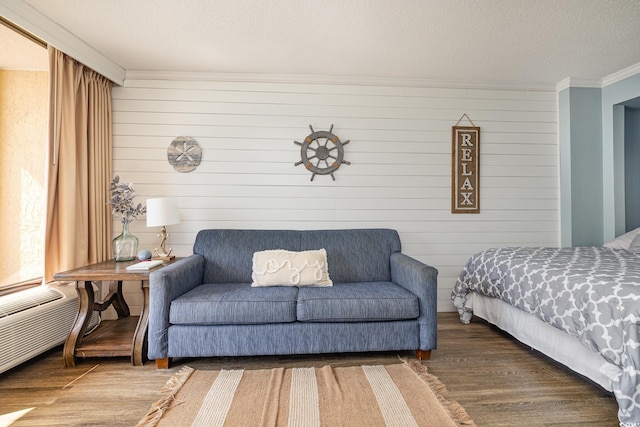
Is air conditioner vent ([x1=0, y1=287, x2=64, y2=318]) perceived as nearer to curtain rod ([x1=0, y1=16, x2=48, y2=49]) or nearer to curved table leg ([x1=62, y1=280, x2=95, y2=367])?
curved table leg ([x1=62, y1=280, x2=95, y2=367])

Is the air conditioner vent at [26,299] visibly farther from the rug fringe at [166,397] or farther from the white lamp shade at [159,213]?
the rug fringe at [166,397]

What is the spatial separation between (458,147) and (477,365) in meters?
2.09

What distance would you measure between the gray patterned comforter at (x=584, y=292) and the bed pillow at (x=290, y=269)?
1.36m

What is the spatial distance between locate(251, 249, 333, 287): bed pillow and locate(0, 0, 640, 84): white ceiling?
1704 millimetres

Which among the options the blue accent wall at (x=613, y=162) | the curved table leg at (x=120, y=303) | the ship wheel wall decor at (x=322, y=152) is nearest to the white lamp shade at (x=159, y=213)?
the curved table leg at (x=120, y=303)

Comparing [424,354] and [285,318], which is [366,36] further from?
[424,354]

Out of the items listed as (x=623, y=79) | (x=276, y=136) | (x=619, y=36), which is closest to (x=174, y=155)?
(x=276, y=136)

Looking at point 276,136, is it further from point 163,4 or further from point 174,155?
point 163,4

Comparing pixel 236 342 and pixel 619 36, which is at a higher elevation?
pixel 619 36

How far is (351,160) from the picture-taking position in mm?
3334

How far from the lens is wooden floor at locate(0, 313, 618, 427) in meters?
1.69

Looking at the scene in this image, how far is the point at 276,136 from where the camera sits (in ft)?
10.8

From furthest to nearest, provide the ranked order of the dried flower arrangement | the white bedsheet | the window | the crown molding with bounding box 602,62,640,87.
Result: 1. the crown molding with bounding box 602,62,640,87
2. the dried flower arrangement
3. the window
4. the white bedsheet

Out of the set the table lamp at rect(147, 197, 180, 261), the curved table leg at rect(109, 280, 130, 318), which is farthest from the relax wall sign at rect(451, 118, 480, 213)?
the curved table leg at rect(109, 280, 130, 318)
